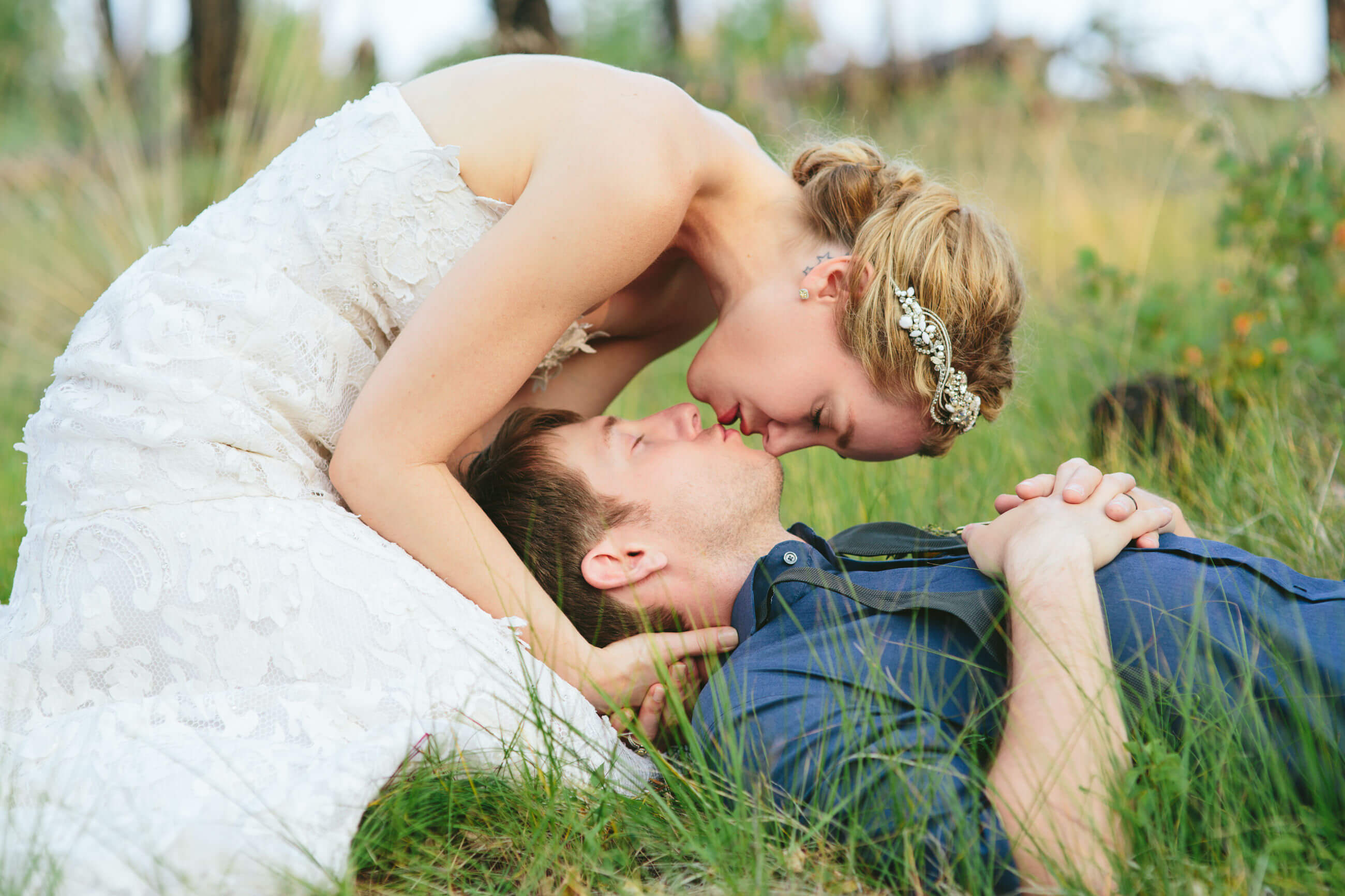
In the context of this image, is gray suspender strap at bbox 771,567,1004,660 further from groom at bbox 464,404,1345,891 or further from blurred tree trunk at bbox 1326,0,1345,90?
blurred tree trunk at bbox 1326,0,1345,90

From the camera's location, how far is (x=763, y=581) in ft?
7.51

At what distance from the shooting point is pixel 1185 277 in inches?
243

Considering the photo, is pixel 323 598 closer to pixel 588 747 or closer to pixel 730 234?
pixel 588 747

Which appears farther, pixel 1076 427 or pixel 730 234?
pixel 1076 427

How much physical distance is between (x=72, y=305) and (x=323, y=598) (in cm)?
483

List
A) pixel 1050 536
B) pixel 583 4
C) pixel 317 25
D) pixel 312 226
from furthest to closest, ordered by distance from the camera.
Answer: pixel 583 4
pixel 317 25
pixel 312 226
pixel 1050 536

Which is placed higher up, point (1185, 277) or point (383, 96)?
point (383, 96)

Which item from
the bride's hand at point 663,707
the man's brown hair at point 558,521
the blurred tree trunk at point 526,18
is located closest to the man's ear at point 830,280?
the man's brown hair at point 558,521

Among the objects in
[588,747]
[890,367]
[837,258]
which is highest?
[837,258]

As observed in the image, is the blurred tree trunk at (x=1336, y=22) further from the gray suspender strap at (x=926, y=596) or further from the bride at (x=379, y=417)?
the gray suspender strap at (x=926, y=596)

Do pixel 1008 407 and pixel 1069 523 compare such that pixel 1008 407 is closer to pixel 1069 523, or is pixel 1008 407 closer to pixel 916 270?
pixel 916 270

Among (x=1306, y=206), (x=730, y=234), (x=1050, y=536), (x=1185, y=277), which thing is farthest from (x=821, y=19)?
(x=1050, y=536)

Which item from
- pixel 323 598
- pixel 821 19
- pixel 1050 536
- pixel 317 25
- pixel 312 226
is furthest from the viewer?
pixel 821 19

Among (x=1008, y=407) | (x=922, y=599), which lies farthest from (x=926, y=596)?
(x=1008, y=407)
